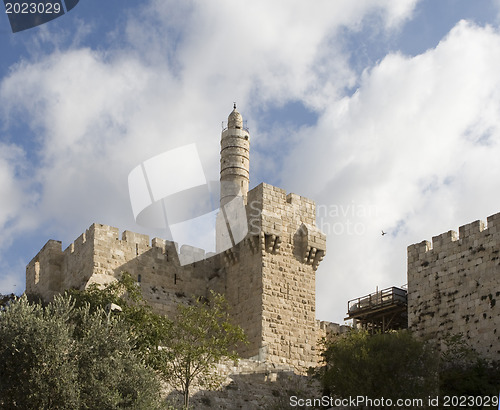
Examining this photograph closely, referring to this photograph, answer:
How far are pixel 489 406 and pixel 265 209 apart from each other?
9.62 metres

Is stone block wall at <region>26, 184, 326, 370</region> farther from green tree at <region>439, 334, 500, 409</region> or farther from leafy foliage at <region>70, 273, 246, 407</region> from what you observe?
green tree at <region>439, 334, 500, 409</region>

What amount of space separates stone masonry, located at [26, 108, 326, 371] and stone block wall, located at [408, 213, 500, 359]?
143 inches

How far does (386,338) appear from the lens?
19.8m

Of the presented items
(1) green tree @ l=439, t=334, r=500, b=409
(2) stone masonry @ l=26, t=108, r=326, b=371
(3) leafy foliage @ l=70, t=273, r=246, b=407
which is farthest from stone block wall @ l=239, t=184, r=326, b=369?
(1) green tree @ l=439, t=334, r=500, b=409

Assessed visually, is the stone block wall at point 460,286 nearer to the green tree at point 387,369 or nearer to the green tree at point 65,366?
the green tree at point 387,369

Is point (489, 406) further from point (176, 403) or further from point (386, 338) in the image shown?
point (176, 403)

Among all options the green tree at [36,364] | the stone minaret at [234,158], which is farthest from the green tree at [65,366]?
the stone minaret at [234,158]

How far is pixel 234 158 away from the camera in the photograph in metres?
32.0

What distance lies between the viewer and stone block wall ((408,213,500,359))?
71.5 feet

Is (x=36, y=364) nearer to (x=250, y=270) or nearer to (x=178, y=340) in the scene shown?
(x=178, y=340)

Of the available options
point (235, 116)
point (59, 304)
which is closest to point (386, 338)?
point (59, 304)

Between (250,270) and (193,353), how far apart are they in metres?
5.73

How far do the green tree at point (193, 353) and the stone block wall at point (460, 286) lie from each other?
484 cm

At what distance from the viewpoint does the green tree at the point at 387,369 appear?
62.4 feet
